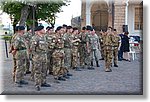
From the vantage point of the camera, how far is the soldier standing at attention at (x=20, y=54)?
Answer: 6.56 metres

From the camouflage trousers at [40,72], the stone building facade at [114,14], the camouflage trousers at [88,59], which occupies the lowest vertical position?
the camouflage trousers at [40,72]

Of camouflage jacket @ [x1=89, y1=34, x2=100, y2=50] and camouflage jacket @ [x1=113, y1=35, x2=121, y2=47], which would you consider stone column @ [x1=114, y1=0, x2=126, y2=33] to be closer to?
camouflage jacket @ [x1=113, y1=35, x2=121, y2=47]

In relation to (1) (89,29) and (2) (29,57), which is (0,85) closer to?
(2) (29,57)

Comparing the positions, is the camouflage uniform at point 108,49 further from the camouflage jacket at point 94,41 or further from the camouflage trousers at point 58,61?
the camouflage trousers at point 58,61

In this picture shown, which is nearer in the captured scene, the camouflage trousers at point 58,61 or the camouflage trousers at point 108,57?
the camouflage trousers at point 108,57

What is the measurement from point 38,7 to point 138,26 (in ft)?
4.21

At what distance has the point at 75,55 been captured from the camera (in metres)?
6.93

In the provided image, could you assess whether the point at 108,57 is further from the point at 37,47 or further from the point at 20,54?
the point at 20,54

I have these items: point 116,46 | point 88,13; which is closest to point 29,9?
point 88,13

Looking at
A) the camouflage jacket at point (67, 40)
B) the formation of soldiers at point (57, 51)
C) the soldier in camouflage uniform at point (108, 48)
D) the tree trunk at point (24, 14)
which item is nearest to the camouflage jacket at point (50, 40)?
the formation of soldiers at point (57, 51)

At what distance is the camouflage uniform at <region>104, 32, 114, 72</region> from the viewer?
262 inches

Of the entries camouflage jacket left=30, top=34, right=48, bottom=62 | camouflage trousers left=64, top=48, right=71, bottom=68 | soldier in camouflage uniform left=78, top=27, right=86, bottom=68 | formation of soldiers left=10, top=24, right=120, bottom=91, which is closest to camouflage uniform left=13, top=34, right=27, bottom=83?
formation of soldiers left=10, top=24, right=120, bottom=91

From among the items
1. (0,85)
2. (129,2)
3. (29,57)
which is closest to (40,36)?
(29,57)

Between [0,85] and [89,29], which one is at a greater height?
[89,29]
